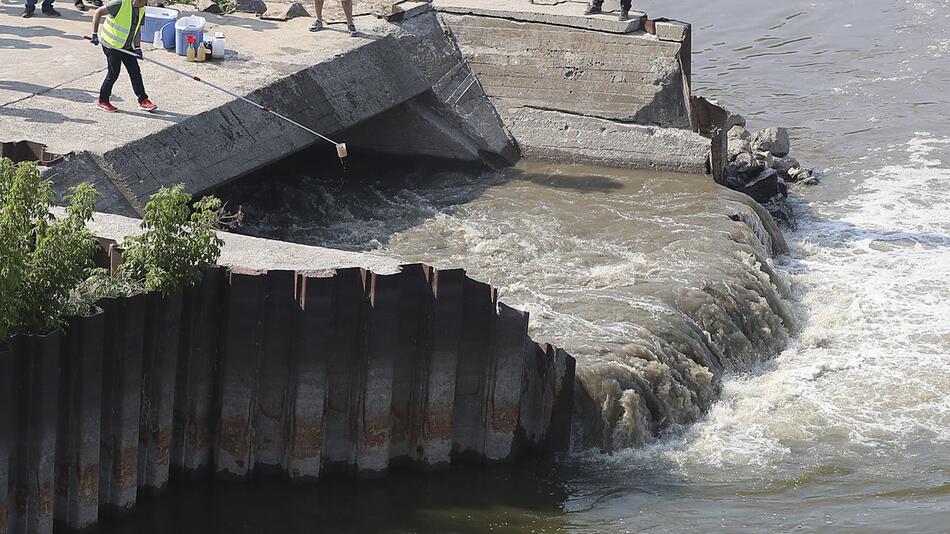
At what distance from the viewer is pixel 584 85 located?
68.7 feet

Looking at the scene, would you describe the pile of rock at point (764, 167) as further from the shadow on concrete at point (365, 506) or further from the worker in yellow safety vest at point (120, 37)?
the shadow on concrete at point (365, 506)

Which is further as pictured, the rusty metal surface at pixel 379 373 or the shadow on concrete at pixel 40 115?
the shadow on concrete at pixel 40 115

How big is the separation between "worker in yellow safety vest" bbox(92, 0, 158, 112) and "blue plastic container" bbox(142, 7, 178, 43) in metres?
2.49

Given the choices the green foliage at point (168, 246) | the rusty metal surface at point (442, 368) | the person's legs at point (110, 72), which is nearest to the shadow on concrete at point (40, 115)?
the person's legs at point (110, 72)

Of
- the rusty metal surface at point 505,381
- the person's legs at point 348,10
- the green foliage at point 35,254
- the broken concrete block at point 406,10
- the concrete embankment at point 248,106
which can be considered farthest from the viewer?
the broken concrete block at point 406,10

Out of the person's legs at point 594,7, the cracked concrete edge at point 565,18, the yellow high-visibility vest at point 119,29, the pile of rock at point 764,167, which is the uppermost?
the yellow high-visibility vest at point 119,29

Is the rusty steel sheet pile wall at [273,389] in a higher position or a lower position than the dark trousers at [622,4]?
lower

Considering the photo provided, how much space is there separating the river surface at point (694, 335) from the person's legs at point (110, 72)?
279cm

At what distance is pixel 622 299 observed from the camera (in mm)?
15117

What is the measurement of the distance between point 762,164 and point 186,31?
8.97 metres

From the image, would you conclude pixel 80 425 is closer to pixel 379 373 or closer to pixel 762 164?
pixel 379 373

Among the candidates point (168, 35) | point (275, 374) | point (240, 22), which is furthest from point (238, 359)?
point (240, 22)

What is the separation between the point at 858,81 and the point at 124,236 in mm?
20071

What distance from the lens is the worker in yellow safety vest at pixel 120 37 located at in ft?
51.4
